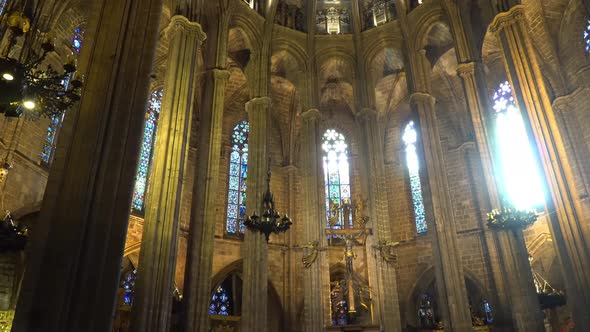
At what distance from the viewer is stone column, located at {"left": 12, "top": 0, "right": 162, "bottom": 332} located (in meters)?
6.05

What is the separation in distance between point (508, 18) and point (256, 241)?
1049 centimetres

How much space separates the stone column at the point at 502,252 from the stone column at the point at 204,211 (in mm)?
8487

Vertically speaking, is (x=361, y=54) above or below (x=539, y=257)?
above

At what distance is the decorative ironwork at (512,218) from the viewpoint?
41.1 ft

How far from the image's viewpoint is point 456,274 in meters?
14.4

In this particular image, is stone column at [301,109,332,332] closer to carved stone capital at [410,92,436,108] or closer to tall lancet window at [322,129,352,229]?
carved stone capital at [410,92,436,108]

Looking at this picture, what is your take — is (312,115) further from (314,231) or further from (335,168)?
(314,231)

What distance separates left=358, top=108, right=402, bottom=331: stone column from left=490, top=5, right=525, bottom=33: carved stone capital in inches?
214

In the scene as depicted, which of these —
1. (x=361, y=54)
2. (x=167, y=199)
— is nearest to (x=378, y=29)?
(x=361, y=54)

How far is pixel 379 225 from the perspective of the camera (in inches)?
644

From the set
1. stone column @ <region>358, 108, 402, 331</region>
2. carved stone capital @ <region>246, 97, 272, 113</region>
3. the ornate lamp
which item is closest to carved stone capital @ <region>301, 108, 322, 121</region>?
stone column @ <region>358, 108, 402, 331</region>

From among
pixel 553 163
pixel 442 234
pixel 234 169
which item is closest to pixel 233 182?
pixel 234 169

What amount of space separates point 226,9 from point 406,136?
34.9ft

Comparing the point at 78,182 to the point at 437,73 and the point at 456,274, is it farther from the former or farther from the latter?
the point at 437,73
